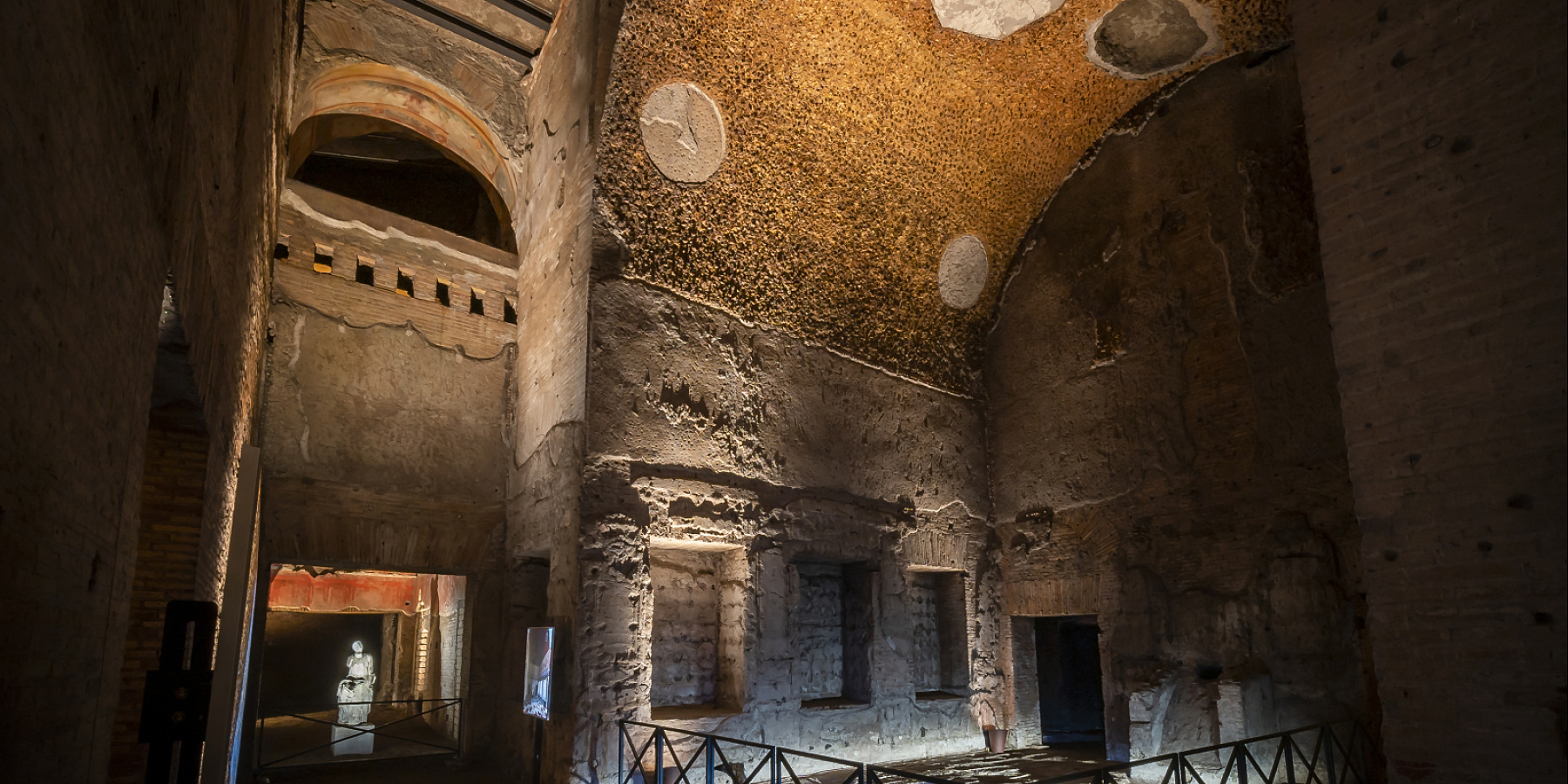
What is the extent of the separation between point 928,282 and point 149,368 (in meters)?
7.39

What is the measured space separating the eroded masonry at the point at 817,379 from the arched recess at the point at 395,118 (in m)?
0.05

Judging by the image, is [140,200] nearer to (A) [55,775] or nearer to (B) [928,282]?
(A) [55,775]

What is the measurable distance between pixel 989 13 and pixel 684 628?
5892 millimetres

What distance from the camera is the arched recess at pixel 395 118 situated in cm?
803

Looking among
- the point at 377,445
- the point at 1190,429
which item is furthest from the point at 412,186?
the point at 1190,429

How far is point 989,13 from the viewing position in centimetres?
780

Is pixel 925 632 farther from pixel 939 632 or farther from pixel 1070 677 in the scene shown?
pixel 1070 677

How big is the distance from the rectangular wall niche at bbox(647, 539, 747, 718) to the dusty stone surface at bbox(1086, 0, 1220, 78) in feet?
18.3

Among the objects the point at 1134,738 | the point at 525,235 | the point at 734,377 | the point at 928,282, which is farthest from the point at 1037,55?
the point at 1134,738

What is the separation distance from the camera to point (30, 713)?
1.94 meters

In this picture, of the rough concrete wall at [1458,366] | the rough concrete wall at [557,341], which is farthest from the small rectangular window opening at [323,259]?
the rough concrete wall at [1458,366]

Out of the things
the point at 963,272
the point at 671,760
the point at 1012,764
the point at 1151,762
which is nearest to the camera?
the point at 1151,762

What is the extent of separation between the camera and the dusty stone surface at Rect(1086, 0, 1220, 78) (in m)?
7.64

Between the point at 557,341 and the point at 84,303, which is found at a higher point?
the point at 557,341
